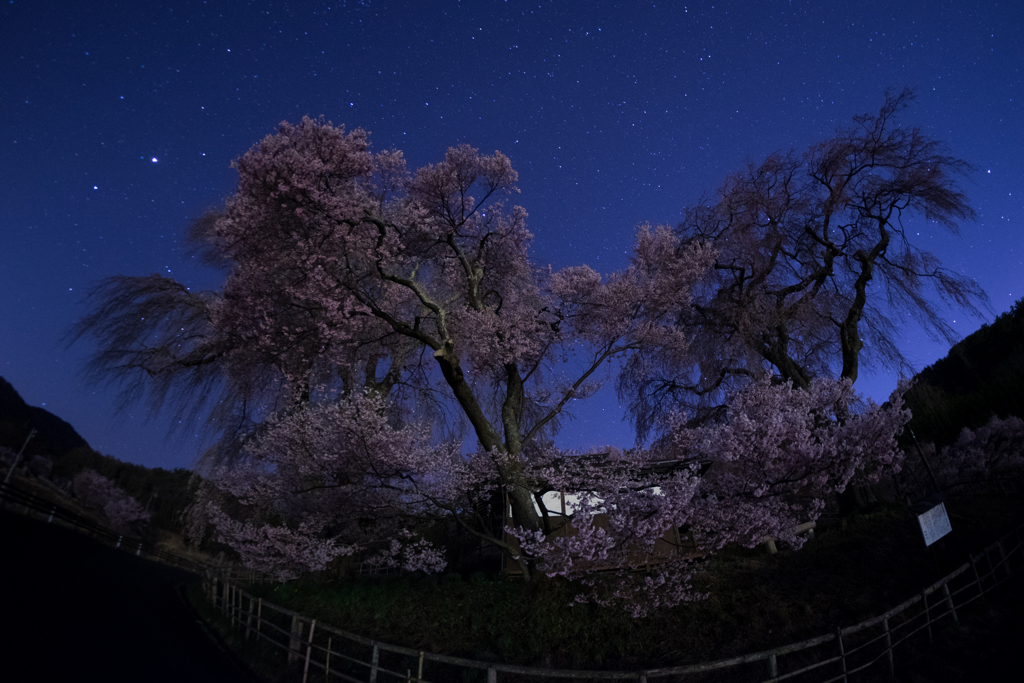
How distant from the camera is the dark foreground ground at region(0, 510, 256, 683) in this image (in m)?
7.98

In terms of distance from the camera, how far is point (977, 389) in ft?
106

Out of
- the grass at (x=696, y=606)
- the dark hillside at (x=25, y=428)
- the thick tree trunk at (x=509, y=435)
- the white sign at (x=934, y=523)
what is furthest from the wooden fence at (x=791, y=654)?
the dark hillside at (x=25, y=428)

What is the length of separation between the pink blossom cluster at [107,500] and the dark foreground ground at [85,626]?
46461 mm

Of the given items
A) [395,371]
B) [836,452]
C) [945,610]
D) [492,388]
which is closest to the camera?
[945,610]

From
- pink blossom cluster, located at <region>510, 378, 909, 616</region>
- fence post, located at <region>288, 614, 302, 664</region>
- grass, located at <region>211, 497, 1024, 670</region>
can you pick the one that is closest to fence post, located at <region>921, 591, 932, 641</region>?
A: grass, located at <region>211, 497, 1024, 670</region>

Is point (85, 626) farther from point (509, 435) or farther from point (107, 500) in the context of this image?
point (107, 500)

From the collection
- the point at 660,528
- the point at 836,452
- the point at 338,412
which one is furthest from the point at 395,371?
the point at 836,452

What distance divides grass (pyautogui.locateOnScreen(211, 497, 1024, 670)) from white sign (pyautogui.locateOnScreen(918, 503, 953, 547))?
1.52m

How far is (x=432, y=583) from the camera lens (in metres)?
12.5

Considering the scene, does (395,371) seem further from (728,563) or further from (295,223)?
(728,563)

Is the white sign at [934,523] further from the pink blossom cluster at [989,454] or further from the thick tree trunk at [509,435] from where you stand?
the pink blossom cluster at [989,454]

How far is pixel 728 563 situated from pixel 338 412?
405 inches

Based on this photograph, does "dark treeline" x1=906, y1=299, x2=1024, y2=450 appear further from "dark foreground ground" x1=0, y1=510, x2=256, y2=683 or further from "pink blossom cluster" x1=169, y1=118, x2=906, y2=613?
"dark foreground ground" x1=0, y1=510, x2=256, y2=683

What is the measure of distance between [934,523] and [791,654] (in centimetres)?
361
